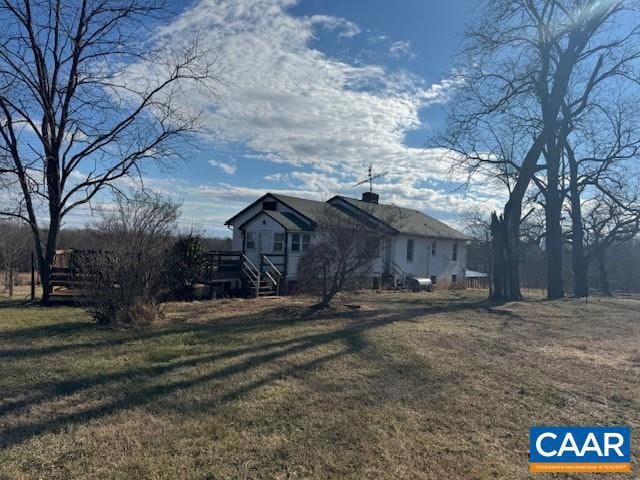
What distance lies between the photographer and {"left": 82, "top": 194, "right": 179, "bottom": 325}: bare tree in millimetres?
9266

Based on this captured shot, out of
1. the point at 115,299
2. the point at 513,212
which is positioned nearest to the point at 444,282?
the point at 513,212

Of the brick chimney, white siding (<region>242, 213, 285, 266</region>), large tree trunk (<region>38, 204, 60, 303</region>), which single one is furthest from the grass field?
the brick chimney

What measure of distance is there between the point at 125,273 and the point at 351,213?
37.0 feet

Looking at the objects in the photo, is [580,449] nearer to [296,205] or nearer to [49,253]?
[49,253]

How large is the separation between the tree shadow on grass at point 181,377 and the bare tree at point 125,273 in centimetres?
85

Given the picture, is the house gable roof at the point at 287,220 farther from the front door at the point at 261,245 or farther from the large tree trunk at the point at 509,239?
the large tree trunk at the point at 509,239

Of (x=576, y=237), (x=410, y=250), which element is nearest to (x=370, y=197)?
(x=410, y=250)

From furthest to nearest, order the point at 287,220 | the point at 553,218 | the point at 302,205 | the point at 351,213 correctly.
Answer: the point at 302,205 → the point at 287,220 → the point at 553,218 → the point at 351,213

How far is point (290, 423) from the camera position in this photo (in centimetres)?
436

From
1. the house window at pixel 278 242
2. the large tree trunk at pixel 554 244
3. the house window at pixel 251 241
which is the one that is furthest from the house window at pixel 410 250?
the house window at pixel 251 241

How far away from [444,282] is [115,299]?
85.1 ft

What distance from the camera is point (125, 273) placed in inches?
362

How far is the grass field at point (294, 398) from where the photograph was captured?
3598 mm

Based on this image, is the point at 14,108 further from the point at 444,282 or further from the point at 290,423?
the point at 444,282
